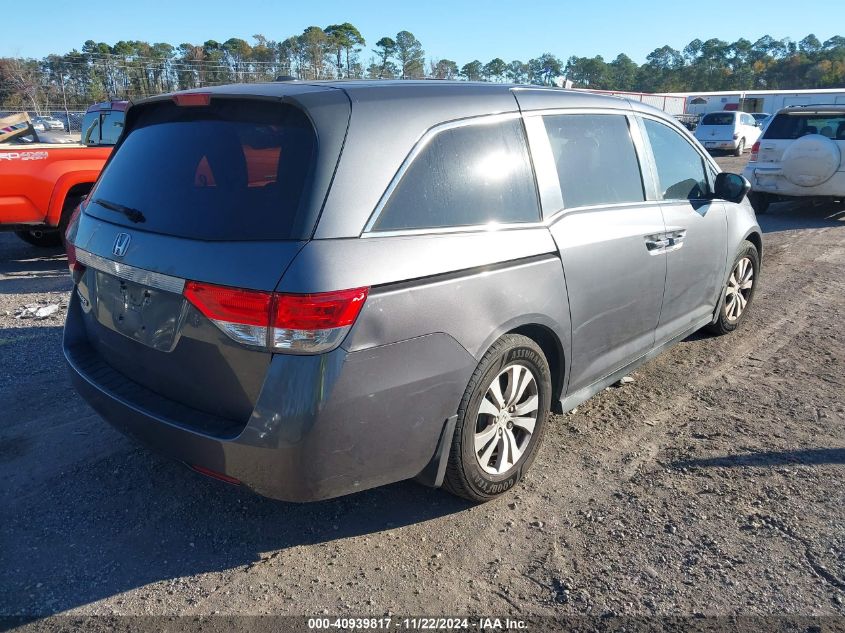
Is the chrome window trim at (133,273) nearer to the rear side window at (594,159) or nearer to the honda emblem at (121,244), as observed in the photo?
the honda emblem at (121,244)

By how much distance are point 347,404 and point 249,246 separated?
2.19 feet

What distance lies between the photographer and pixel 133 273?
8.64ft

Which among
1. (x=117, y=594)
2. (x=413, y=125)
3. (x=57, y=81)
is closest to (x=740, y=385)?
(x=413, y=125)

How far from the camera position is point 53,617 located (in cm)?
243

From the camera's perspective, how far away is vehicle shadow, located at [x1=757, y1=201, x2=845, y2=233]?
35.8 ft

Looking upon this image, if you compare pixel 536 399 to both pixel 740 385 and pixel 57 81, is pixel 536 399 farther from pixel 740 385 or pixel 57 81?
pixel 57 81

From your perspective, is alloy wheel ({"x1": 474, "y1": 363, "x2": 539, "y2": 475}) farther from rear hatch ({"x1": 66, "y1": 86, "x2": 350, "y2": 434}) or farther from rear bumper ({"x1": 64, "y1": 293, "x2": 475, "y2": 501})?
rear hatch ({"x1": 66, "y1": 86, "x2": 350, "y2": 434})

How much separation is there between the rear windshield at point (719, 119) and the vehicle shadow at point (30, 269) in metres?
27.0

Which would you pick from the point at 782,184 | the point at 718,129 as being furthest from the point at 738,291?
the point at 718,129

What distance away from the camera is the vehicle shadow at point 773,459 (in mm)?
3479

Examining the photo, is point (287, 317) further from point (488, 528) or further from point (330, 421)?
point (488, 528)

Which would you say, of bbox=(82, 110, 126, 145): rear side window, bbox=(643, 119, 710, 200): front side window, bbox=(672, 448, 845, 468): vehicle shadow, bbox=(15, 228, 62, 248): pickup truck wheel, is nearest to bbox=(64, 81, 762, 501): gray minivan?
bbox=(672, 448, 845, 468): vehicle shadow

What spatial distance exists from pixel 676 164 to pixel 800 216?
9.23 m

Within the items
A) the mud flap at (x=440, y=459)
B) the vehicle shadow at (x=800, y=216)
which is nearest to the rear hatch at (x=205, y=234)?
the mud flap at (x=440, y=459)
